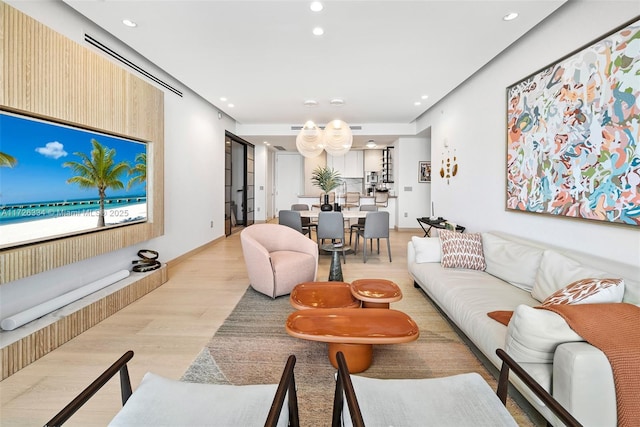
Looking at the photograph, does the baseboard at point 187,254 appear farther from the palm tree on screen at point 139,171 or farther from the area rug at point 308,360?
the area rug at point 308,360

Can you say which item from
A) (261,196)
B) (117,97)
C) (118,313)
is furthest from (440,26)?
(261,196)

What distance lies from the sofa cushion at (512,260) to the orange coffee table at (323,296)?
1359 millimetres

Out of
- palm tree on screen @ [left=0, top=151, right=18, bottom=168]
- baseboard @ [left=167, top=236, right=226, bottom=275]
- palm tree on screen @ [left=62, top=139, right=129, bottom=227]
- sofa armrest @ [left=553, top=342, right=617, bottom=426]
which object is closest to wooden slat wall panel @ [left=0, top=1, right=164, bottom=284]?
palm tree on screen @ [left=62, top=139, right=129, bottom=227]

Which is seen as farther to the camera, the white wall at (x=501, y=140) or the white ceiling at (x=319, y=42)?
the white ceiling at (x=319, y=42)

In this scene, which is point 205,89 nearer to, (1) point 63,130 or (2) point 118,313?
(1) point 63,130

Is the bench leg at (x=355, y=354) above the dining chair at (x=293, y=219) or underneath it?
underneath

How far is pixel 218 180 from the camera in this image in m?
6.01

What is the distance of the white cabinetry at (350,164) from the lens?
9945 mm

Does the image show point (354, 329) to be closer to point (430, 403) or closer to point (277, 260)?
point (430, 403)

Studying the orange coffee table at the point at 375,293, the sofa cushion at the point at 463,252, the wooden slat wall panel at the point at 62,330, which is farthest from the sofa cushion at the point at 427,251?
the wooden slat wall panel at the point at 62,330

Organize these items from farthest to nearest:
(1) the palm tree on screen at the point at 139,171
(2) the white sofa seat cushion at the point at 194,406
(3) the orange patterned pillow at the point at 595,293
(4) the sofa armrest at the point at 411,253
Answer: (4) the sofa armrest at the point at 411,253 → (1) the palm tree on screen at the point at 139,171 → (3) the orange patterned pillow at the point at 595,293 → (2) the white sofa seat cushion at the point at 194,406

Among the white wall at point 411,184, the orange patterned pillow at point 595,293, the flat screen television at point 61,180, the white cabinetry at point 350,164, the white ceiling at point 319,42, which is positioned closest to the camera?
the orange patterned pillow at point 595,293

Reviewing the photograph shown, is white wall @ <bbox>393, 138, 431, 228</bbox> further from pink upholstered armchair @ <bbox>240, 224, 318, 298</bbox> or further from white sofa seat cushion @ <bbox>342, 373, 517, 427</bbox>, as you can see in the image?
white sofa seat cushion @ <bbox>342, 373, 517, 427</bbox>

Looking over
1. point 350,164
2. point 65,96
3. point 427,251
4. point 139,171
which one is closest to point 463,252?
point 427,251
